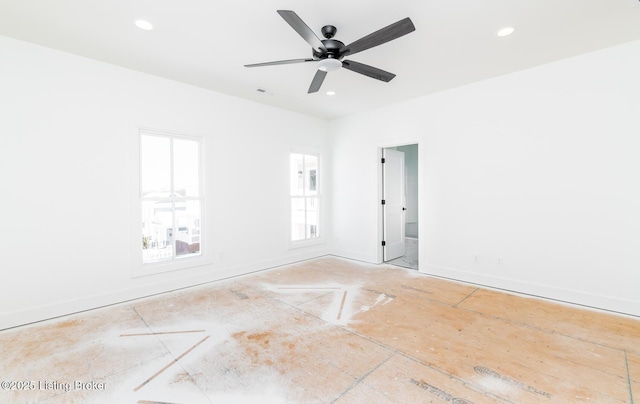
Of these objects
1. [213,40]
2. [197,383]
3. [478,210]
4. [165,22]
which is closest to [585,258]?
[478,210]

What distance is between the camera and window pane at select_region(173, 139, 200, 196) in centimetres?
421

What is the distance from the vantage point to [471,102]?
424 cm

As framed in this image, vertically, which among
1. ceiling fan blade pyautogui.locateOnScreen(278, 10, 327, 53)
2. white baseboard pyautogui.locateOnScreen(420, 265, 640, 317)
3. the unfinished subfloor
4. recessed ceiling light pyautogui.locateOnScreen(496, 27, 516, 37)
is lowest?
the unfinished subfloor

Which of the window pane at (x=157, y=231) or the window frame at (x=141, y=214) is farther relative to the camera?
the window pane at (x=157, y=231)

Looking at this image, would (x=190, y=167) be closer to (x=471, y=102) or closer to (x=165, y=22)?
(x=165, y=22)

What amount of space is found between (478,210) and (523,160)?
2.87ft

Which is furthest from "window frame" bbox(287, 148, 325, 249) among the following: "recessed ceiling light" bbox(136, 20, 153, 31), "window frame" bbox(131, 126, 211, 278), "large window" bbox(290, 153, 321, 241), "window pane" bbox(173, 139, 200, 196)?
"recessed ceiling light" bbox(136, 20, 153, 31)

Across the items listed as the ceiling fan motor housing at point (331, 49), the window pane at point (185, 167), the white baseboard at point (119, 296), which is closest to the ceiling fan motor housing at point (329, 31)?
the ceiling fan motor housing at point (331, 49)

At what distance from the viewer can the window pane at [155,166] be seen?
154 inches

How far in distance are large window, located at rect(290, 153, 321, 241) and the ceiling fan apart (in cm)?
289

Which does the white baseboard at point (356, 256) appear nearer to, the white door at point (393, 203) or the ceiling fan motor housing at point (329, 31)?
the white door at point (393, 203)

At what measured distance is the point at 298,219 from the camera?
5.91 m

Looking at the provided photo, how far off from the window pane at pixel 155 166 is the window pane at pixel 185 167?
3.8 inches

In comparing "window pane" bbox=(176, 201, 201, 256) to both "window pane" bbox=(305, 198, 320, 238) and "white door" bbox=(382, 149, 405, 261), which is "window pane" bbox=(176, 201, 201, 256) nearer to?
"window pane" bbox=(305, 198, 320, 238)
